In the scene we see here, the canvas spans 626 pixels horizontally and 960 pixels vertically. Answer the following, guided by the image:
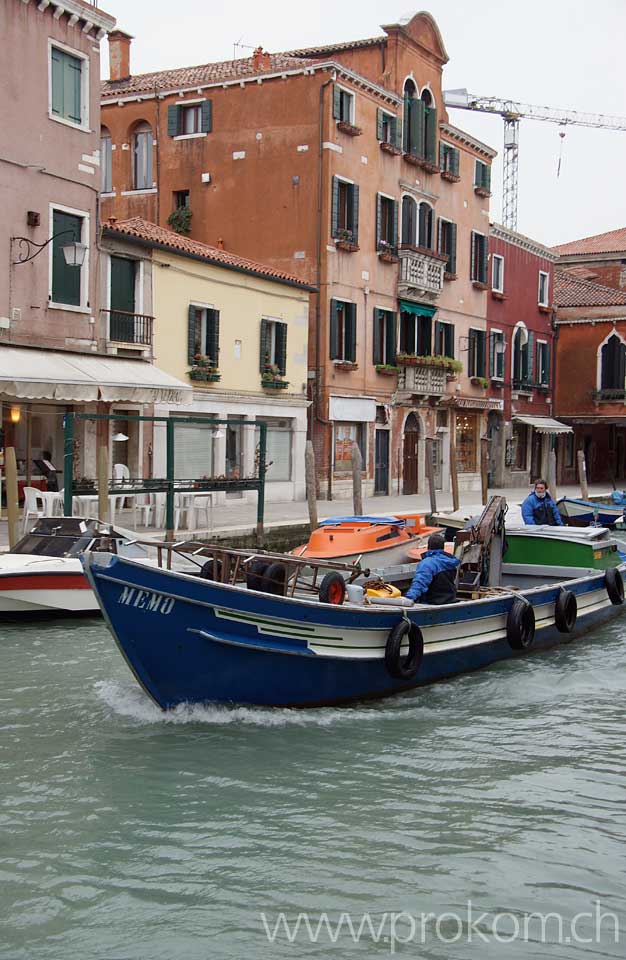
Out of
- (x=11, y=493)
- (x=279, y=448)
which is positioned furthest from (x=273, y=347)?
(x=11, y=493)

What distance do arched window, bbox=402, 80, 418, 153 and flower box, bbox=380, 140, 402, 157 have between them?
536mm

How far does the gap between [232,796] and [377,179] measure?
859 inches

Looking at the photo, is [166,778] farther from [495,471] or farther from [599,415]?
[599,415]

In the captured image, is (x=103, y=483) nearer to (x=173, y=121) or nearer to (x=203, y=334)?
(x=203, y=334)

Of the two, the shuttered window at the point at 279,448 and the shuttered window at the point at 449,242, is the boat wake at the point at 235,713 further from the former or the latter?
the shuttered window at the point at 449,242

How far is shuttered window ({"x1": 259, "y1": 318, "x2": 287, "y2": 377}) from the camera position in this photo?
2312cm

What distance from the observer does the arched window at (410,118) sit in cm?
2759

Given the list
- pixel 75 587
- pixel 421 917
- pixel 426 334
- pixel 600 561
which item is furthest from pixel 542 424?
pixel 421 917

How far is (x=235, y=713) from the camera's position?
840cm

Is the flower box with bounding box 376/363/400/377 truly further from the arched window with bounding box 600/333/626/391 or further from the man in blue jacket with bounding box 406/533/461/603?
the man in blue jacket with bounding box 406/533/461/603

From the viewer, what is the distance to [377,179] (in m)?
26.5

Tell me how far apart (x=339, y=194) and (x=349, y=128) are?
1.49m

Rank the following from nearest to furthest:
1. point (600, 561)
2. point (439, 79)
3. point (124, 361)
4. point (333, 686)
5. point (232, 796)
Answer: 1. point (232, 796)
2. point (333, 686)
3. point (600, 561)
4. point (124, 361)
5. point (439, 79)

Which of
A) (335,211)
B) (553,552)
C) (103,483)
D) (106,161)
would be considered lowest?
(553,552)
